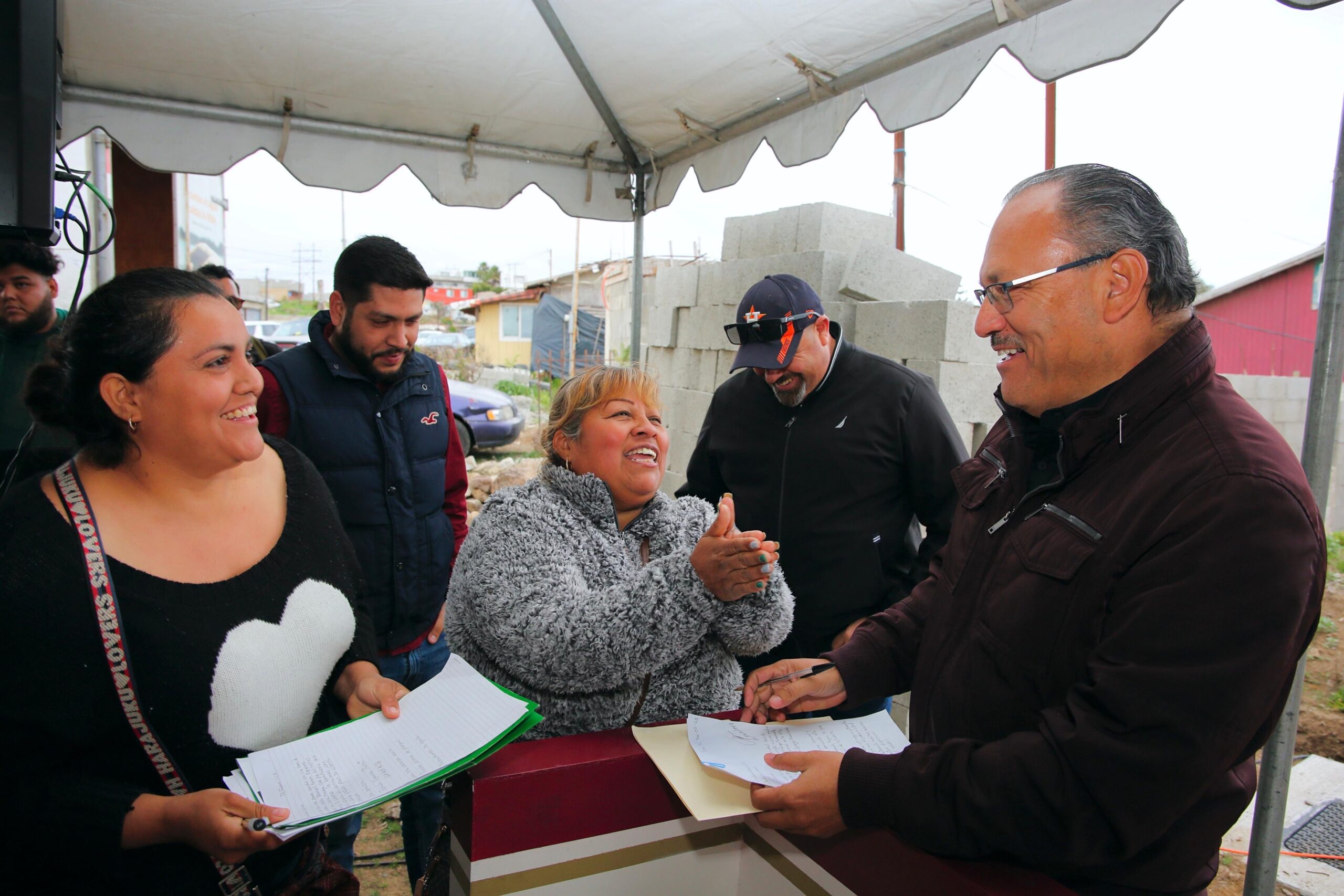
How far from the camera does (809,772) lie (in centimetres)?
126

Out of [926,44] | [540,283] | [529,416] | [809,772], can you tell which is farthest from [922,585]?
[540,283]

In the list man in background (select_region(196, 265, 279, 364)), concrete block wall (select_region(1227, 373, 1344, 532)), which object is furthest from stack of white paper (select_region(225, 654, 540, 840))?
concrete block wall (select_region(1227, 373, 1344, 532))

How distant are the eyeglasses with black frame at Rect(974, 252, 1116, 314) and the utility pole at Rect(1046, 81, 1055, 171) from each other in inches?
277

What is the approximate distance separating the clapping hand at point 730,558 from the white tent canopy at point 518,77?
188 centimetres

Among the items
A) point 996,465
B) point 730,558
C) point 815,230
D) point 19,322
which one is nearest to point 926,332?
point 815,230

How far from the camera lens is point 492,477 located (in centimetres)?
927

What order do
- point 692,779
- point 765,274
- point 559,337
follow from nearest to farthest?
1. point 692,779
2. point 765,274
3. point 559,337

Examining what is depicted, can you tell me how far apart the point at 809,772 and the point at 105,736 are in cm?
121

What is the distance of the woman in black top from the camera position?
1249 millimetres

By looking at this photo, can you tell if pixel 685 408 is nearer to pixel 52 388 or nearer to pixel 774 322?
pixel 774 322

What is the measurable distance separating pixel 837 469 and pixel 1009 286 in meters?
1.41

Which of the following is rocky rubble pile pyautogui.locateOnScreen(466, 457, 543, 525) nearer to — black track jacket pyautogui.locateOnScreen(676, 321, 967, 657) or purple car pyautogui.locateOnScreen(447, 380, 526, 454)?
purple car pyautogui.locateOnScreen(447, 380, 526, 454)

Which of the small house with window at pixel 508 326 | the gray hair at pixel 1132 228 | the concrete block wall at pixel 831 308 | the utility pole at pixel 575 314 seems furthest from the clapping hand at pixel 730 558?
the small house with window at pixel 508 326

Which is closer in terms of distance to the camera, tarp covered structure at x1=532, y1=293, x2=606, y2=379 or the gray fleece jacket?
the gray fleece jacket
